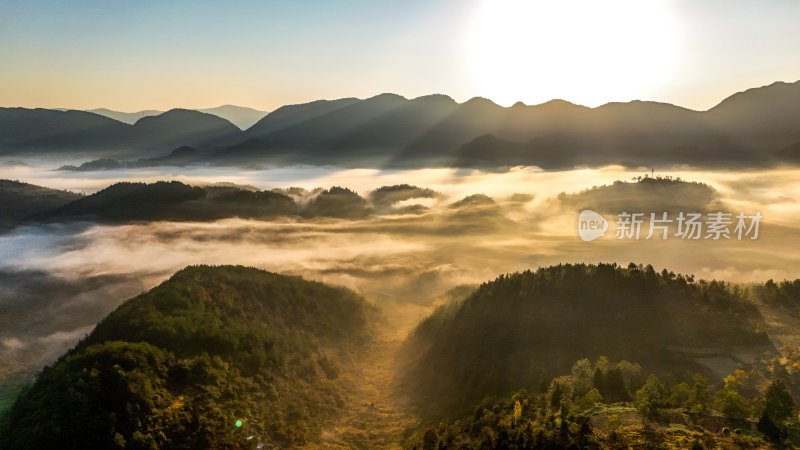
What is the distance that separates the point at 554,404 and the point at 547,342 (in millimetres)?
42602

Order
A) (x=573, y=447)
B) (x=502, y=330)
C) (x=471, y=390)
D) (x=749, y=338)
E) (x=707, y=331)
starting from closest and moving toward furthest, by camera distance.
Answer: (x=573, y=447) < (x=749, y=338) < (x=707, y=331) < (x=471, y=390) < (x=502, y=330)

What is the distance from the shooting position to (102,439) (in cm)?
7769

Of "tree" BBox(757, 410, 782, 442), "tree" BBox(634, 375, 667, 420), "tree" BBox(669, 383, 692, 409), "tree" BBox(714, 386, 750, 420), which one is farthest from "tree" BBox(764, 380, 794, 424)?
"tree" BBox(634, 375, 667, 420)

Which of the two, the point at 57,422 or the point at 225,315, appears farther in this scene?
the point at 225,315

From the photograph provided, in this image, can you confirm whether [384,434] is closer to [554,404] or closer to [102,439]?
[554,404]

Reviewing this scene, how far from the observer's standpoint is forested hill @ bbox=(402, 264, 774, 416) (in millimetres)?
104250

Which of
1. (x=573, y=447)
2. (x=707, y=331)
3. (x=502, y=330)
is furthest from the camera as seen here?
(x=502, y=330)

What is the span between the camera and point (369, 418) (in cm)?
12344

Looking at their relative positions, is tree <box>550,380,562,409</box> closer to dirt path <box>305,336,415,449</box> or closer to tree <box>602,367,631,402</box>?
tree <box>602,367,631,402</box>

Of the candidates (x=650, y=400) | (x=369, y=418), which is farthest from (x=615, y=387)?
(x=369, y=418)

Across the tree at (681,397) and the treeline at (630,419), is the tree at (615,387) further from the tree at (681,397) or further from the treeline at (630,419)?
the tree at (681,397)

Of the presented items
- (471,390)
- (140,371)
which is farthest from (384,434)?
(140,371)

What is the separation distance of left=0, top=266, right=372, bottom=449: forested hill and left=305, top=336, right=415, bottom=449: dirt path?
479 centimetres

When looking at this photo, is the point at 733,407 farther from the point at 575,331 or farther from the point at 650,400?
the point at 575,331
